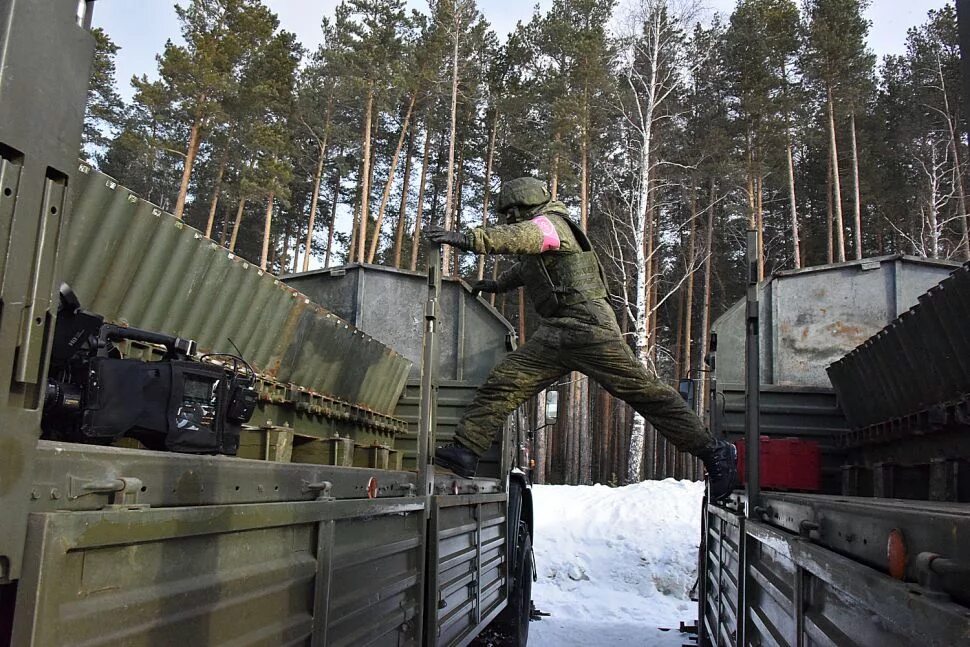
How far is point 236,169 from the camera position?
2670cm

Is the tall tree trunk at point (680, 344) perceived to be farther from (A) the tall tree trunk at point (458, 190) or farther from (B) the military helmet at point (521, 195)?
(B) the military helmet at point (521, 195)

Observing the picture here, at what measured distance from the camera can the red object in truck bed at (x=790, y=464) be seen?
5980 millimetres

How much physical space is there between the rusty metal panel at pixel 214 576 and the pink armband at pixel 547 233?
208 cm

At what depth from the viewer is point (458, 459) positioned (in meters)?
4.81

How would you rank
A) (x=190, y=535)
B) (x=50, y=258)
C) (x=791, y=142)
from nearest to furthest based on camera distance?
1. (x=50, y=258)
2. (x=190, y=535)
3. (x=791, y=142)

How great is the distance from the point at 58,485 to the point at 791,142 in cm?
2692

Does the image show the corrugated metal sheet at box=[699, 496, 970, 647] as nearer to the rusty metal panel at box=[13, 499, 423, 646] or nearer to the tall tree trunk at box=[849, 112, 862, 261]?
the rusty metal panel at box=[13, 499, 423, 646]

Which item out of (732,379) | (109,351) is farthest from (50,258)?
(732,379)

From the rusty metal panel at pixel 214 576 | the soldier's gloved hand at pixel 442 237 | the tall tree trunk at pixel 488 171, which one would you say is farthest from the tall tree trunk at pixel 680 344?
the rusty metal panel at pixel 214 576

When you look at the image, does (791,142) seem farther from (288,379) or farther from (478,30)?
(288,379)

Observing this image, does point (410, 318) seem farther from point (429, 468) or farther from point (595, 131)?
point (595, 131)

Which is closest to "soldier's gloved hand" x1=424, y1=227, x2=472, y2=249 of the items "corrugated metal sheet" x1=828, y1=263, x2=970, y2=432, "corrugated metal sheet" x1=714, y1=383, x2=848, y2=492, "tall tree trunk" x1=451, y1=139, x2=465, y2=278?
"corrugated metal sheet" x1=828, y1=263, x2=970, y2=432

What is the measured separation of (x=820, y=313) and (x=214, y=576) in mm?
6261

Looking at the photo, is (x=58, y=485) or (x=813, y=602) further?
(x=813, y=602)
